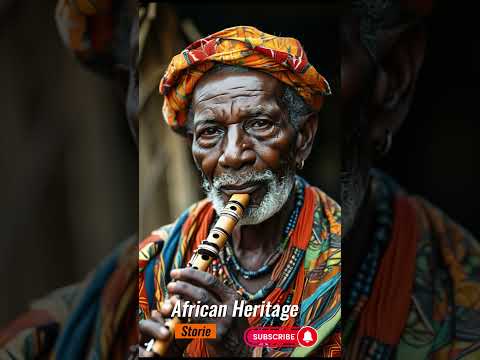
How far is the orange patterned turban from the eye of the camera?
3666mm

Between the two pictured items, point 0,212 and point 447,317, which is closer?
point 447,317

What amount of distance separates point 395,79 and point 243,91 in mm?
888

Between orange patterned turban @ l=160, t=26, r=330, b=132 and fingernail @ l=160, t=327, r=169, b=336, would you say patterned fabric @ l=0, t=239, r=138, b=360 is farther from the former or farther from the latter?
orange patterned turban @ l=160, t=26, r=330, b=132

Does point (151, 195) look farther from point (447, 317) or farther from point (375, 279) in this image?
point (447, 317)

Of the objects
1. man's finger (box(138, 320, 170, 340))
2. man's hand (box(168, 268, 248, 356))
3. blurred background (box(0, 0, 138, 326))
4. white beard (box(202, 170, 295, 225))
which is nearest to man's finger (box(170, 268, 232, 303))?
man's hand (box(168, 268, 248, 356))

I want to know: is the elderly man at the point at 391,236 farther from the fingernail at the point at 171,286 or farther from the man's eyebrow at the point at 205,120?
the fingernail at the point at 171,286

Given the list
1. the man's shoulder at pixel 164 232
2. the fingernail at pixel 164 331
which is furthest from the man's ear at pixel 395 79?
the fingernail at pixel 164 331

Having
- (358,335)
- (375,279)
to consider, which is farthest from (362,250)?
(358,335)

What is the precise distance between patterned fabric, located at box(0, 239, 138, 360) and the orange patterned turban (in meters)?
0.96

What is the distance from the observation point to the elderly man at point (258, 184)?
367cm

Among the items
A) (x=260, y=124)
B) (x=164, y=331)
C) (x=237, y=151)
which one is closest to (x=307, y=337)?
(x=164, y=331)

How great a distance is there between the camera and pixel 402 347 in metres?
3.68

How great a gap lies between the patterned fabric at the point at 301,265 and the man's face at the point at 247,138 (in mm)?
200

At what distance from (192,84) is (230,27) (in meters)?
0.36
